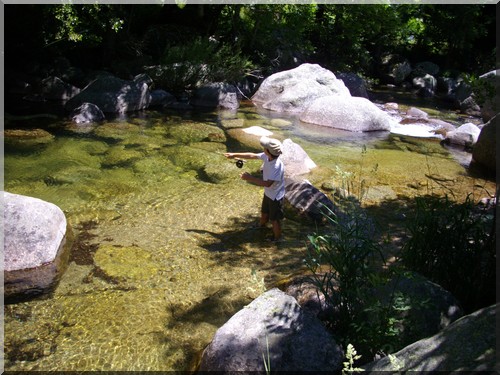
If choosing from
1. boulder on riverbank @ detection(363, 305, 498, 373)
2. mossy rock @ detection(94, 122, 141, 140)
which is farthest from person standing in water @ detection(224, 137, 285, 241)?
mossy rock @ detection(94, 122, 141, 140)

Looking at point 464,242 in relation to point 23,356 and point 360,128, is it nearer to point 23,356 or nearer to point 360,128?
point 23,356

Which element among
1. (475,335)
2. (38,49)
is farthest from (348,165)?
(38,49)

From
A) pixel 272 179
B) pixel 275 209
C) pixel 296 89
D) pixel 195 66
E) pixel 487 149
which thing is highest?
pixel 195 66

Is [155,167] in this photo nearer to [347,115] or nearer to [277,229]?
[277,229]

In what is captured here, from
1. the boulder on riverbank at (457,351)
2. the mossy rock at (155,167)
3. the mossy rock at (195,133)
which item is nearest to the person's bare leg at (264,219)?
the mossy rock at (155,167)

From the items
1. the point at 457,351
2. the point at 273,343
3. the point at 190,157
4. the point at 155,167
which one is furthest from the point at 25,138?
the point at 457,351

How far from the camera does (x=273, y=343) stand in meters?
3.11

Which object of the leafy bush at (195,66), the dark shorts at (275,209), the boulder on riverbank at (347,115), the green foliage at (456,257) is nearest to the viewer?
the green foliage at (456,257)

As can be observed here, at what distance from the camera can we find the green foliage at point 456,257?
362 centimetres

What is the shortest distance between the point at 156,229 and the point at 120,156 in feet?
10.7

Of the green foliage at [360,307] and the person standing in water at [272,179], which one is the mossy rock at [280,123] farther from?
the green foliage at [360,307]

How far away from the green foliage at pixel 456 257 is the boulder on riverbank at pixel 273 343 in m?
1.29

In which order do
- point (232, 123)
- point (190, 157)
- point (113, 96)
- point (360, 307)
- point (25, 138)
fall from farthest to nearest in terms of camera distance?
point (113, 96)
point (232, 123)
point (25, 138)
point (190, 157)
point (360, 307)

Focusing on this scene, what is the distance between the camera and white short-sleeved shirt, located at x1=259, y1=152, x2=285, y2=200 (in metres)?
5.43
